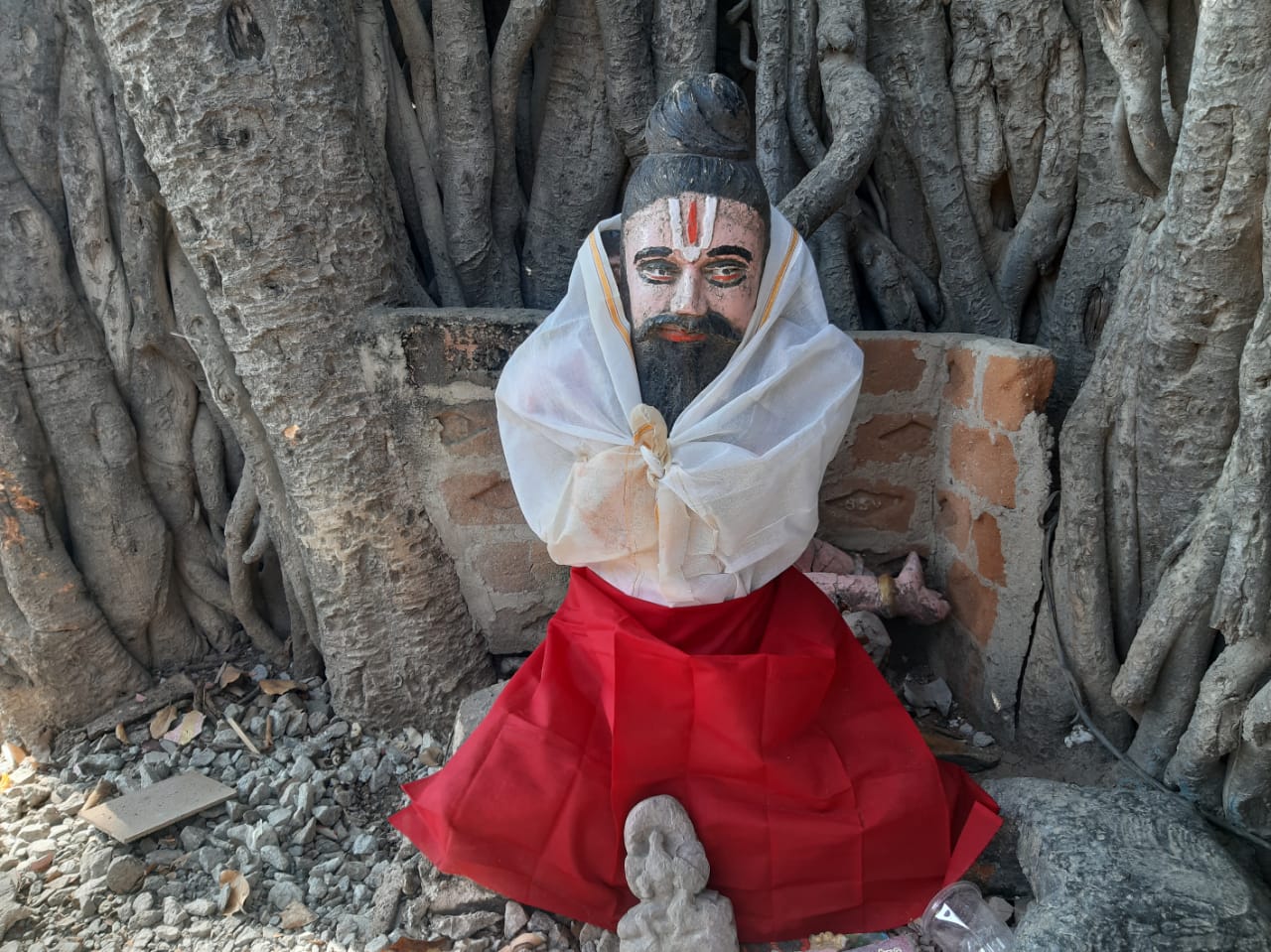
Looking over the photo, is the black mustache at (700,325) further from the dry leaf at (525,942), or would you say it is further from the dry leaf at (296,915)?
the dry leaf at (296,915)

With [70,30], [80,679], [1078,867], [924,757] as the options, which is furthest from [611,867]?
[70,30]

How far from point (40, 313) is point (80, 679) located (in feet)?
3.84

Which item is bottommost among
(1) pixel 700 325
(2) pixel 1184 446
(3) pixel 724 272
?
(2) pixel 1184 446

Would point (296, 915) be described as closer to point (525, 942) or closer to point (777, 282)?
point (525, 942)

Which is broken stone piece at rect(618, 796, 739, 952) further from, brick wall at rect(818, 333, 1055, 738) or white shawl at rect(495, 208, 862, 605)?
brick wall at rect(818, 333, 1055, 738)

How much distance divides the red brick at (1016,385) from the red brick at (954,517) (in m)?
0.31

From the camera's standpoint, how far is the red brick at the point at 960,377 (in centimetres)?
246

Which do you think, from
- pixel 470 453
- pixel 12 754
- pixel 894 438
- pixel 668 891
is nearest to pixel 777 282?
pixel 894 438

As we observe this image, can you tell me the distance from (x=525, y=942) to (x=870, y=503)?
159cm

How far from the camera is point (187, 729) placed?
113 inches

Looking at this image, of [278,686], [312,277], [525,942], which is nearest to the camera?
[525,942]

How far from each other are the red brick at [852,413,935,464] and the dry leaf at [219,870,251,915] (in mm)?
2057

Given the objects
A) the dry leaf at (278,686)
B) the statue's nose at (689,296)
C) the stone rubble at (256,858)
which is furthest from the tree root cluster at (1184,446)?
the dry leaf at (278,686)

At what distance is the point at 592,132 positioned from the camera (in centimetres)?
301
